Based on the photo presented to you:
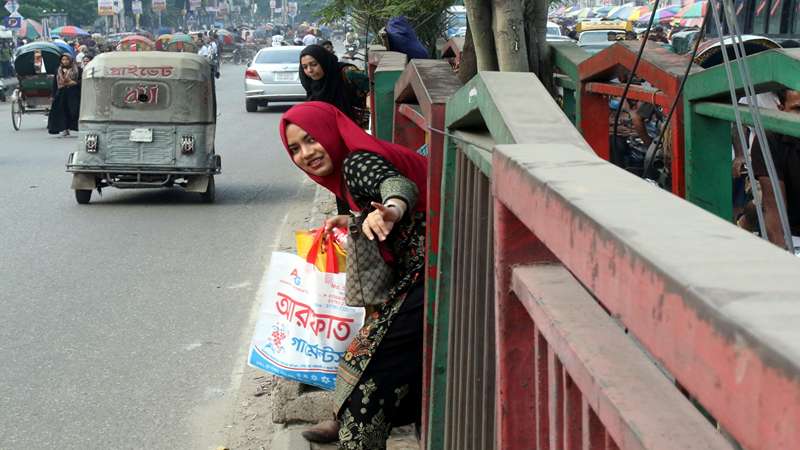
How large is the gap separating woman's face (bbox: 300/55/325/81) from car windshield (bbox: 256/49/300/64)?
16.7 metres

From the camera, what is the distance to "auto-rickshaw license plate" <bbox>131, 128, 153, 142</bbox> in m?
11.9

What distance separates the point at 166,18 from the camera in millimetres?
104188

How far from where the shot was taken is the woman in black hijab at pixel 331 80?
8.72m

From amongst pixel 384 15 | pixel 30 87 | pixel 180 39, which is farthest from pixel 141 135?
pixel 180 39

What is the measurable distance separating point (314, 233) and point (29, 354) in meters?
2.57

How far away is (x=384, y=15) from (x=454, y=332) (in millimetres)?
8945

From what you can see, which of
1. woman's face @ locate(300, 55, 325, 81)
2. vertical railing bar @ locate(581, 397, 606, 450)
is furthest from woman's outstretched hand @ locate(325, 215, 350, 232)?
woman's face @ locate(300, 55, 325, 81)

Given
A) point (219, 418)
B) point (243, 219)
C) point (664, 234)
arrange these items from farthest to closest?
point (243, 219) < point (219, 418) < point (664, 234)

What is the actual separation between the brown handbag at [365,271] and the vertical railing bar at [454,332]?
79 centimetres

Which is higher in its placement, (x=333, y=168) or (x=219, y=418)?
(x=333, y=168)

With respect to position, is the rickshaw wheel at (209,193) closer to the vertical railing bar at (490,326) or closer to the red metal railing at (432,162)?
the red metal railing at (432,162)

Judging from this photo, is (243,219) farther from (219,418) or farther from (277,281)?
(277,281)

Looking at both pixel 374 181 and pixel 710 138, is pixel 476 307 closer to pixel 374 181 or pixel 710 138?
pixel 374 181

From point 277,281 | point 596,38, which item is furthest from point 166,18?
point 277,281
